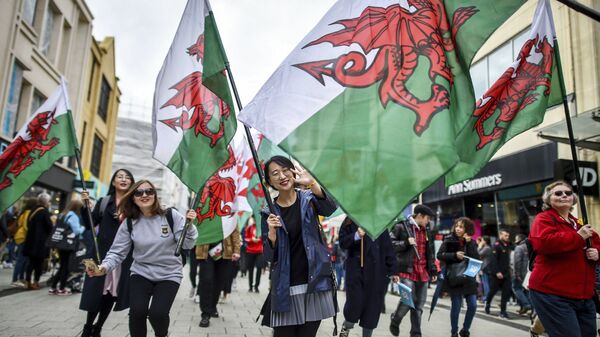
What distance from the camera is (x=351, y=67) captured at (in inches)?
129

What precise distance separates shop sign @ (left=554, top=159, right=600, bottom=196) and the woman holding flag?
591 cm

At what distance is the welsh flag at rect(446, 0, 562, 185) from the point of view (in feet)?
13.7

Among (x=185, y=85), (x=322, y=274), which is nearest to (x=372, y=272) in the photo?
(x=322, y=274)

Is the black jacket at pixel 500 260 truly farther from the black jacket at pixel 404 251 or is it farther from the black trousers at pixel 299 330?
the black trousers at pixel 299 330

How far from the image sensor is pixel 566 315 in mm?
3840

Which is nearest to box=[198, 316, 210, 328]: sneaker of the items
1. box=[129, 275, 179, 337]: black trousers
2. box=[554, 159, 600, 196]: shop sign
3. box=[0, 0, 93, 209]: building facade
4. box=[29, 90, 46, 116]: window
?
box=[129, 275, 179, 337]: black trousers

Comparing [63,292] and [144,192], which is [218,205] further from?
[63,292]

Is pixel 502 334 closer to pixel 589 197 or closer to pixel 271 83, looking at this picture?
pixel 589 197

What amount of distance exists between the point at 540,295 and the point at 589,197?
380 inches

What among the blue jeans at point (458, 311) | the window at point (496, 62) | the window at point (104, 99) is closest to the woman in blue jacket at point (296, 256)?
the blue jeans at point (458, 311)

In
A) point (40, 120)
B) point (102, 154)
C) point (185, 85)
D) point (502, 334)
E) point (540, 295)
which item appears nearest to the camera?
point (540, 295)

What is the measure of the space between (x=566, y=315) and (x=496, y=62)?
1436cm

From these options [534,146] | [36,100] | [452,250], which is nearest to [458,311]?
[452,250]

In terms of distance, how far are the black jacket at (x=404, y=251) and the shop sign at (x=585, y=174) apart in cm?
697
